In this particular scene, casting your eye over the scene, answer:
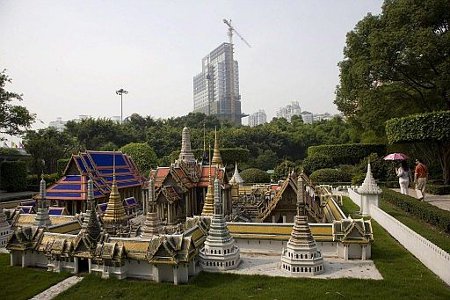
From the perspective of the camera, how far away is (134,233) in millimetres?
19500

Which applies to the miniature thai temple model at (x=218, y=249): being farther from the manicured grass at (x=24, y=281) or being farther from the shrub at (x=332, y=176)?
the shrub at (x=332, y=176)

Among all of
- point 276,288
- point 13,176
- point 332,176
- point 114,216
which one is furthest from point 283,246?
point 13,176

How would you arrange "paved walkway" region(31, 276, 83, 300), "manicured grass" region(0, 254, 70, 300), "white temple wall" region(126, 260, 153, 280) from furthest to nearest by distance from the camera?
"white temple wall" region(126, 260, 153, 280) → "manicured grass" region(0, 254, 70, 300) → "paved walkway" region(31, 276, 83, 300)

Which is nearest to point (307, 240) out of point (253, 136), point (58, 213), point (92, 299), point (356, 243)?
point (356, 243)

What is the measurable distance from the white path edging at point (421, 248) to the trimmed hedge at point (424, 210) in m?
1.86

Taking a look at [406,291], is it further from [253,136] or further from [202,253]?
[253,136]

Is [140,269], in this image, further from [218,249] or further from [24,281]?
[24,281]

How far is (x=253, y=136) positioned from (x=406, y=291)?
2254 inches

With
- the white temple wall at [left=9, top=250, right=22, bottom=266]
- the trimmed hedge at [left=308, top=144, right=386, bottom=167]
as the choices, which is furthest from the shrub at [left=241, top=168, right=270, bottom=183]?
the white temple wall at [left=9, top=250, right=22, bottom=266]

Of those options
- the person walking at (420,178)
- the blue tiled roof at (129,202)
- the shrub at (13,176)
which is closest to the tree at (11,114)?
the shrub at (13,176)

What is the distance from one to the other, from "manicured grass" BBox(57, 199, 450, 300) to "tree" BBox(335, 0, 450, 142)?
22750 millimetres

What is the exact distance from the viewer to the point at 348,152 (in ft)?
151

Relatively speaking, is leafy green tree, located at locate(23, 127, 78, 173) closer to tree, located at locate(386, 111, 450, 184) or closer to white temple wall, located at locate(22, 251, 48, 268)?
white temple wall, located at locate(22, 251, 48, 268)

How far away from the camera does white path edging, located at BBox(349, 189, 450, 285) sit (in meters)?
12.9
